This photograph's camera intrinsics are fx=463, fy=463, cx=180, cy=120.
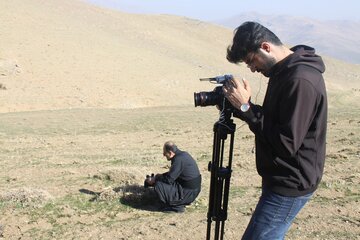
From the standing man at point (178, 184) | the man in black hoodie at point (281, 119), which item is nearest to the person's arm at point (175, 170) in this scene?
the standing man at point (178, 184)

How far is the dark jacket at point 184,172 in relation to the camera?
23.3 feet

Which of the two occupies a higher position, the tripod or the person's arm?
the tripod

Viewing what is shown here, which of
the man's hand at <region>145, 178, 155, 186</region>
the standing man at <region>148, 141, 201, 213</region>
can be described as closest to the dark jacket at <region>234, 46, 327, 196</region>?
Result: the standing man at <region>148, 141, 201, 213</region>

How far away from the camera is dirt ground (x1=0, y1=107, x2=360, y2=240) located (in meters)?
6.24

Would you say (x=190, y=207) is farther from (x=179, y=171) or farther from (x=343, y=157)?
(x=343, y=157)

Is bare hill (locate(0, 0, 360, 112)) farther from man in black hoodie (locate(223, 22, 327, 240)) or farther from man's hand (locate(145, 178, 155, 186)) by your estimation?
man in black hoodie (locate(223, 22, 327, 240))

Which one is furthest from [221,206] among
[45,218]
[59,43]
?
[59,43]

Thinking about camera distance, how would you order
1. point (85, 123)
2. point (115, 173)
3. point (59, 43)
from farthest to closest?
point (59, 43) → point (85, 123) → point (115, 173)

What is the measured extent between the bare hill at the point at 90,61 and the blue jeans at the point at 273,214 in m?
24.7

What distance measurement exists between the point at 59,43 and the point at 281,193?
3876cm

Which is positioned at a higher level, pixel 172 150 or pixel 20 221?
pixel 172 150

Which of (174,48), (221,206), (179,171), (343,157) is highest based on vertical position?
(221,206)

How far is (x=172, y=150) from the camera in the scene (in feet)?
23.6

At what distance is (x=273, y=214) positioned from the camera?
301 cm
